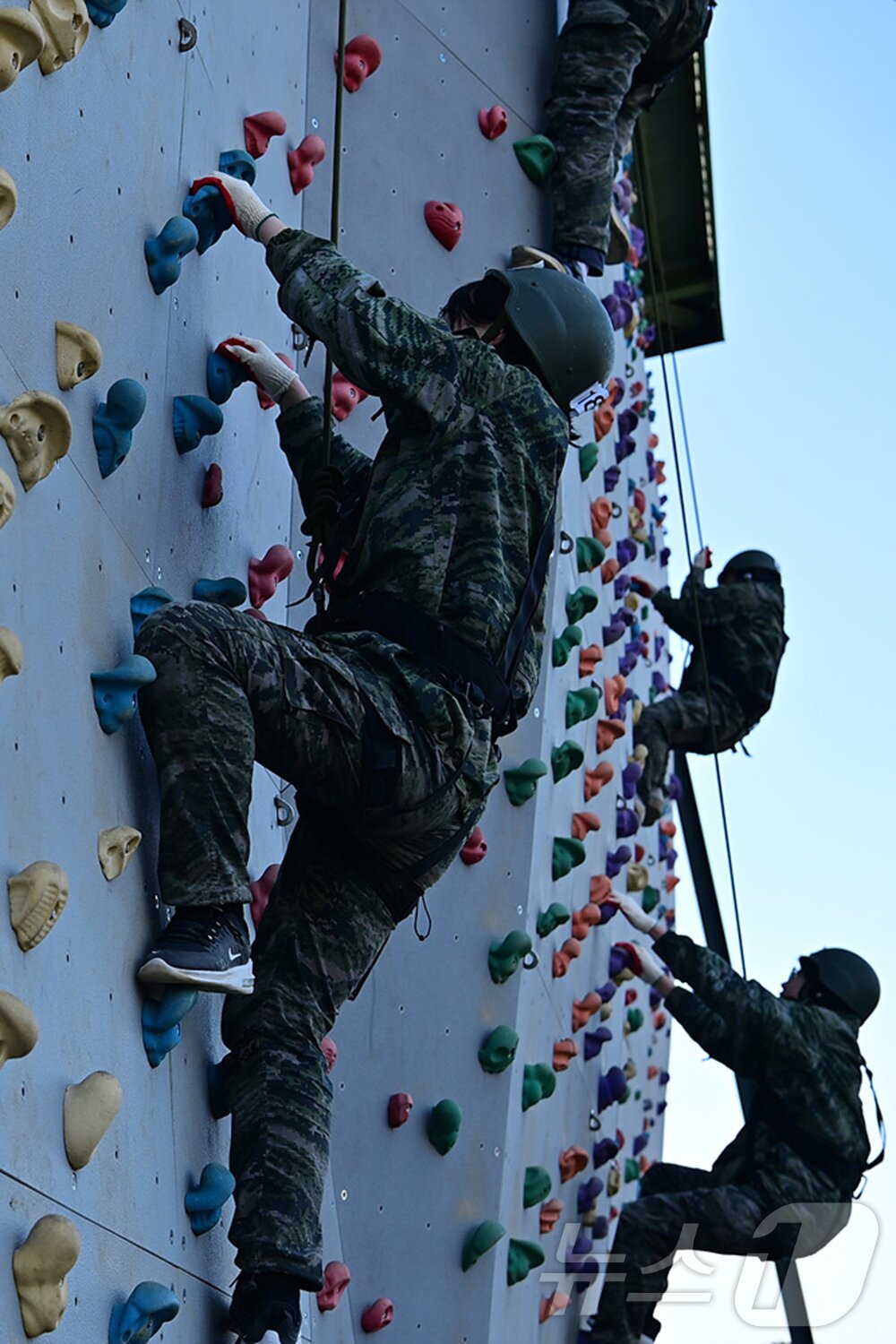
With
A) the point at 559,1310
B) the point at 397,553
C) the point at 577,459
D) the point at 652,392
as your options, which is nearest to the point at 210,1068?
the point at 397,553

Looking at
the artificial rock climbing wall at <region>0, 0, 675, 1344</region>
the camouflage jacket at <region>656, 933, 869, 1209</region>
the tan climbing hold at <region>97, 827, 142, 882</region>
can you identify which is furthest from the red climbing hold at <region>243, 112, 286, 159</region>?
the camouflage jacket at <region>656, 933, 869, 1209</region>

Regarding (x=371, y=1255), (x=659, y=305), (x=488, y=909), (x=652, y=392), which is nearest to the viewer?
(x=371, y=1255)

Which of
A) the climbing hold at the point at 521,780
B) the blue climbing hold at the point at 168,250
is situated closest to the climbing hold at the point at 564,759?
the climbing hold at the point at 521,780

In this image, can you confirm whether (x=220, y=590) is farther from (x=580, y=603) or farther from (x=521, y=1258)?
(x=580, y=603)

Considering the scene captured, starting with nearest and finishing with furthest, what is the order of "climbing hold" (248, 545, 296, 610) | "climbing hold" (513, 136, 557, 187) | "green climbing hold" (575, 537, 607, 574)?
1. "climbing hold" (248, 545, 296, 610)
2. "climbing hold" (513, 136, 557, 187)
3. "green climbing hold" (575, 537, 607, 574)

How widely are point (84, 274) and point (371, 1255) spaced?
2.14 meters

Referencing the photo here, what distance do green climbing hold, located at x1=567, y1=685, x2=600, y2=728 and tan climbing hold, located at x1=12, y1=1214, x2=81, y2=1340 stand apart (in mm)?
3281

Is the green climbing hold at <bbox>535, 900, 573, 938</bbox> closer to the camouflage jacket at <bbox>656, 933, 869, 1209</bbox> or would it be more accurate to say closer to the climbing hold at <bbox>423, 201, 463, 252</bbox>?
the camouflage jacket at <bbox>656, 933, 869, 1209</bbox>

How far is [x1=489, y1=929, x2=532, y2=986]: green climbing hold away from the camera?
4543 millimetres

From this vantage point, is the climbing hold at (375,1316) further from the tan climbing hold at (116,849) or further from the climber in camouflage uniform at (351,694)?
the tan climbing hold at (116,849)

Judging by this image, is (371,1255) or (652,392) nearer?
(371,1255)

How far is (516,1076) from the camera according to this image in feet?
15.4

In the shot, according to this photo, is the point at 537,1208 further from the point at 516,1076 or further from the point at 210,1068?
the point at 210,1068

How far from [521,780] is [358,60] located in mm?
1686
